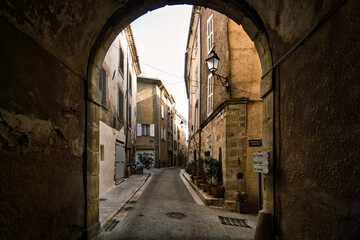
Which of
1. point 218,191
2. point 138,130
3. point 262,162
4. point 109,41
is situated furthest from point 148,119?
point 262,162

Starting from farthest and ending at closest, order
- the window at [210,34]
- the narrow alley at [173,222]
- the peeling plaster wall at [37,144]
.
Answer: the window at [210,34] < the narrow alley at [173,222] < the peeling plaster wall at [37,144]

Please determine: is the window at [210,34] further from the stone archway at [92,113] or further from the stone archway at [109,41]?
the stone archway at [92,113]

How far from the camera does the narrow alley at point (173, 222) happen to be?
4605 millimetres

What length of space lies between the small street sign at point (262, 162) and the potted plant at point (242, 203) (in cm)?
288

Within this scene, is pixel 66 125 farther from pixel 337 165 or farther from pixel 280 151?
pixel 337 165

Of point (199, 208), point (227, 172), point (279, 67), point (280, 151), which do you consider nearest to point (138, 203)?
point (199, 208)

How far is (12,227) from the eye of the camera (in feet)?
8.06

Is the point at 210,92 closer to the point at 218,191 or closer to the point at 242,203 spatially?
the point at 218,191

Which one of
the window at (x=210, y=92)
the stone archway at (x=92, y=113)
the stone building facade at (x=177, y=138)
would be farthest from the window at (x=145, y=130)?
the stone archway at (x=92, y=113)

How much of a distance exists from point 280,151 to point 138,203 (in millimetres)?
5251

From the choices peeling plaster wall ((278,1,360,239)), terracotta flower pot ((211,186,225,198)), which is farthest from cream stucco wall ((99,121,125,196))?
peeling plaster wall ((278,1,360,239))

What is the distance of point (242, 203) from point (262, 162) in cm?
319

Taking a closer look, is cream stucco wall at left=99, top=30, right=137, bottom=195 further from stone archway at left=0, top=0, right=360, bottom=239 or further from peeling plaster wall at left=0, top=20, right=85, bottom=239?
peeling plaster wall at left=0, top=20, right=85, bottom=239

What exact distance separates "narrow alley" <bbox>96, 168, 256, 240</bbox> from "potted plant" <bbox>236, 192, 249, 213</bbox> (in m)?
0.27
